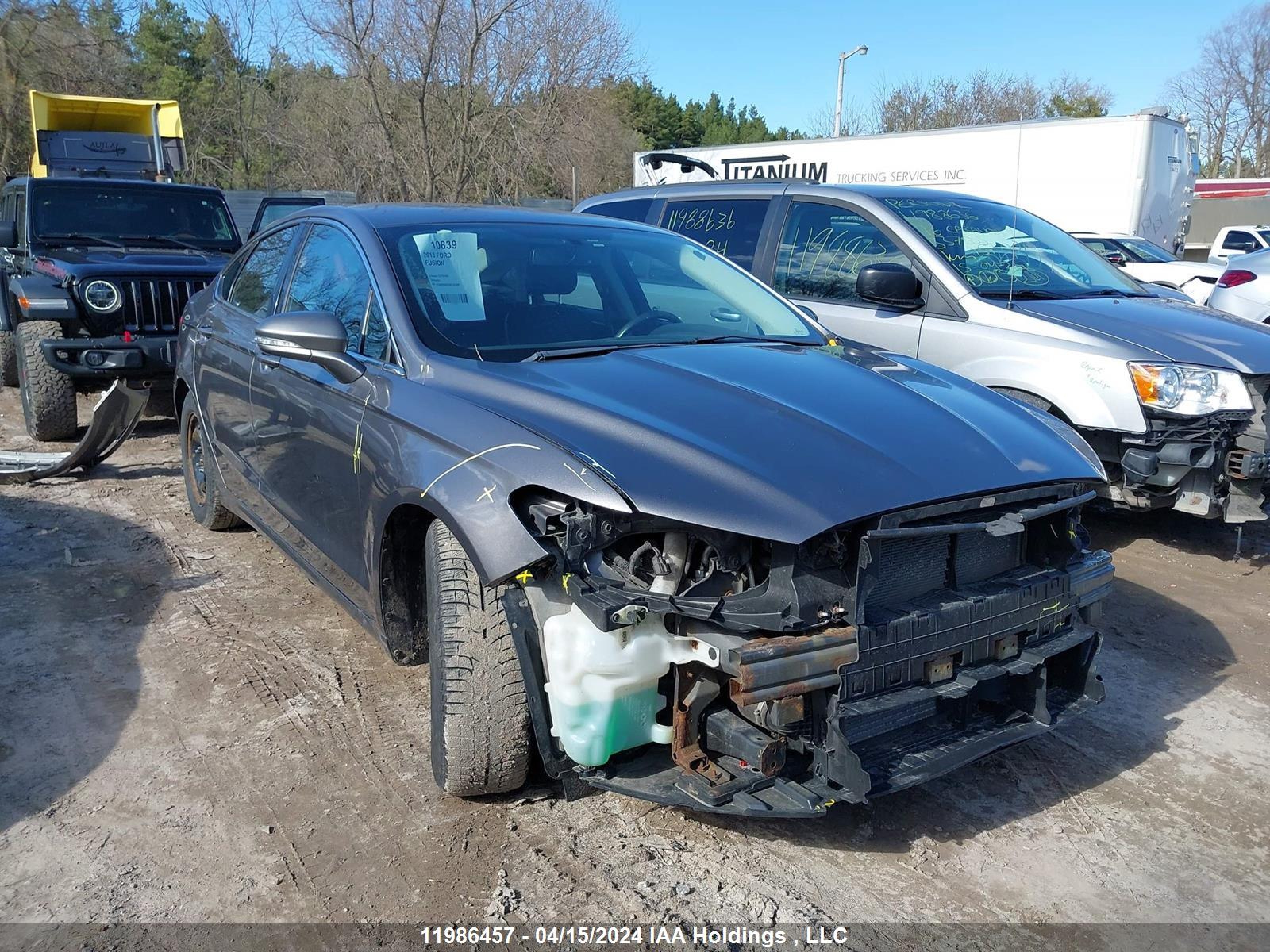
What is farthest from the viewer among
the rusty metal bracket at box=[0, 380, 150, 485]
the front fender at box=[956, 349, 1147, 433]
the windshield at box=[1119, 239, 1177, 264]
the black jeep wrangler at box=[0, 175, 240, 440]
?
the windshield at box=[1119, 239, 1177, 264]

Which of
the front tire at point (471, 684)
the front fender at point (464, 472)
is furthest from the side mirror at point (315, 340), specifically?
the front tire at point (471, 684)

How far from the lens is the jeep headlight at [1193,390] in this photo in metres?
4.88

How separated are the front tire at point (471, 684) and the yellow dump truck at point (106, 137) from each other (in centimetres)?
1247

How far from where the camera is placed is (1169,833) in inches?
117

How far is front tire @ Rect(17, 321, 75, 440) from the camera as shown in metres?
7.49

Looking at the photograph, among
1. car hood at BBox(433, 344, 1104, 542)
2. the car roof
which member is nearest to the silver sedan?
car hood at BBox(433, 344, 1104, 542)

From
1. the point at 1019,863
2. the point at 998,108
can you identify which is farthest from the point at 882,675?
the point at 998,108

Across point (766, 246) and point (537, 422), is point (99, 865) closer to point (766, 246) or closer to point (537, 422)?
point (537, 422)

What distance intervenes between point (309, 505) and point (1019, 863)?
105 inches

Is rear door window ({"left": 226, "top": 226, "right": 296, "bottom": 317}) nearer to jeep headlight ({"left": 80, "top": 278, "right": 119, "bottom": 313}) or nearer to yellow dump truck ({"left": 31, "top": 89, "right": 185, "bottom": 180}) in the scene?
jeep headlight ({"left": 80, "top": 278, "right": 119, "bottom": 313})

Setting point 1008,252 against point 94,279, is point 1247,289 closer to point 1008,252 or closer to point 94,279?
point 1008,252

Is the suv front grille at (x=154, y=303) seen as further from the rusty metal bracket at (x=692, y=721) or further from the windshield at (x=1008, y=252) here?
the rusty metal bracket at (x=692, y=721)

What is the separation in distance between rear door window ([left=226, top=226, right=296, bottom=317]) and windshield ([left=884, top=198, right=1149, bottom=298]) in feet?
11.3

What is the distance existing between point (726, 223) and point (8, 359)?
743 cm
